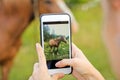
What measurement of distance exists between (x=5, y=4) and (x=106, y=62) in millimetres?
1260

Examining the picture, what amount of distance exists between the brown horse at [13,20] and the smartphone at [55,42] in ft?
7.87

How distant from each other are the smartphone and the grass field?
2.29 m

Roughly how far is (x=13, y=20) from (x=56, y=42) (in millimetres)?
2601

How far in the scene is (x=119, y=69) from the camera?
1.24 m

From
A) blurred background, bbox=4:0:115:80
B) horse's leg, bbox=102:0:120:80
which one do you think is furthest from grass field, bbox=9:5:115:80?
horse's leg, bbox=102:0:120:80

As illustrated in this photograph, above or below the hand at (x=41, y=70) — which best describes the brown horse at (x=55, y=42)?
above

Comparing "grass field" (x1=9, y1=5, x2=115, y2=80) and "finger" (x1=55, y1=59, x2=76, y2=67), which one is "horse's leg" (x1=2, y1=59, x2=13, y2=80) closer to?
"grass field" (x1=9, y1=5, x2=115, y2=80)

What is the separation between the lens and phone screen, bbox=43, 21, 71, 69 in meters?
1.04

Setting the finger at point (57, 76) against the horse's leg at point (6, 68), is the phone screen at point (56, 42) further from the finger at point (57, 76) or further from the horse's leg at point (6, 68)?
the horse's leg at point (6, 68)

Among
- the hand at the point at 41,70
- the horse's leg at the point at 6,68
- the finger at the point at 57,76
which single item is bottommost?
the horse's leg at the point at 6,68

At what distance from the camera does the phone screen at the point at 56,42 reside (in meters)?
1.04

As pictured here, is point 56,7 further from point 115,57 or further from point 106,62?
point 115,57

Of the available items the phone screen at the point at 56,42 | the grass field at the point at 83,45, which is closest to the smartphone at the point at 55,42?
the phone screen at the point at 56,42

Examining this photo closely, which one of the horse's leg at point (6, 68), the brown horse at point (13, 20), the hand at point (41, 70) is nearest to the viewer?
the hand at point (41, 70)
